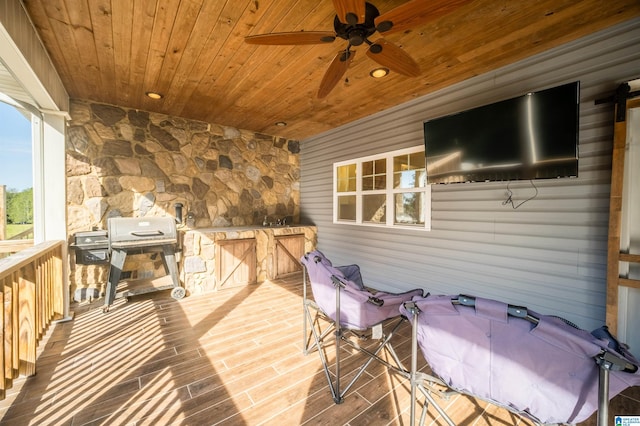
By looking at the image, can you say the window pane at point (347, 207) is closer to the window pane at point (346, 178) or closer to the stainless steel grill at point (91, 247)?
the window pane at point (346, 178)

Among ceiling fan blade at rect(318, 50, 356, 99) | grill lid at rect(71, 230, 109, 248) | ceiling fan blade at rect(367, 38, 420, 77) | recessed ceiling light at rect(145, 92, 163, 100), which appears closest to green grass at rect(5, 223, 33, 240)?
grill lid at rect(71, 230, 109, 248)

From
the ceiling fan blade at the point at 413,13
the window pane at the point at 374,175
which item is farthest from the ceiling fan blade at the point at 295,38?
the window pane at the point at 374,175

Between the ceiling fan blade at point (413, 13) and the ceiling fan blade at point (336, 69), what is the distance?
35 centimetres

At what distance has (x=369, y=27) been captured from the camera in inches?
67.5

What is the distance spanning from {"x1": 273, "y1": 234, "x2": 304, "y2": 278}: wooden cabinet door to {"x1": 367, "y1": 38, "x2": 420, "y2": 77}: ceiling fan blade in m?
3.56

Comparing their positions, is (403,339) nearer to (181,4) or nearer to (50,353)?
(50,353)

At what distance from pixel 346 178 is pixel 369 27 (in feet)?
10.8

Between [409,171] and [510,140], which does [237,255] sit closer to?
[409,171]

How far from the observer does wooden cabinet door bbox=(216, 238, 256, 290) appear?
13.9ft

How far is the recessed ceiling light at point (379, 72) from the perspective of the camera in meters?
2.82

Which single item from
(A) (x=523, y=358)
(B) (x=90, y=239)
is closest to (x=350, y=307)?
(A) (x=523, y=358)

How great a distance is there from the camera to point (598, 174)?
224cm

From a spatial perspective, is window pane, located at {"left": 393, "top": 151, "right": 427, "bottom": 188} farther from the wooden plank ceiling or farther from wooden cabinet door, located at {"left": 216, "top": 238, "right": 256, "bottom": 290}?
wooden cabinet door, located at {"left": 216, "top": 238, "right": 256, "bottom": 290}

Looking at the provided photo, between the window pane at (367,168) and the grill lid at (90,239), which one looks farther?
the window pane at (367,168)
